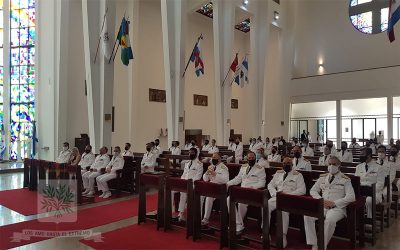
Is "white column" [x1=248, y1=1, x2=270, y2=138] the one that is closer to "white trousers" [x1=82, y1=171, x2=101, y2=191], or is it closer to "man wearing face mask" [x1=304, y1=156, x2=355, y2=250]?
"white trousers" [x1=82, y1=171, x2=101, y2=191]

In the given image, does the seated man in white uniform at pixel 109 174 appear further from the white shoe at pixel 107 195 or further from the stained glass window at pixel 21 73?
the stained glass window at pixel 21 73

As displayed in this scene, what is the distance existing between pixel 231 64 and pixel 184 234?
39.9ft

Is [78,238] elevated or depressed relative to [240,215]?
depressed

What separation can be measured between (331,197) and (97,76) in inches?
393

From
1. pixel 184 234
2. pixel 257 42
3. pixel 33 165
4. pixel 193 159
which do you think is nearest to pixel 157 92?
pixel 257 42

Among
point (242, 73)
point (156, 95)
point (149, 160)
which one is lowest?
point (149, 160)

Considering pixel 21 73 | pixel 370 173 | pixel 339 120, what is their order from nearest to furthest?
1. pixel 370 173
2. pixel 21 73
3. pixel 339 120

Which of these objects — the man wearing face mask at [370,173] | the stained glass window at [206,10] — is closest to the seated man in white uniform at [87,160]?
the man wearing face mask at [370,173]

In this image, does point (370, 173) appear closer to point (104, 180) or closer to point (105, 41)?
point (104, 180)

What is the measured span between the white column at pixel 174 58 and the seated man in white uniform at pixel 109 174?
5.52 metres

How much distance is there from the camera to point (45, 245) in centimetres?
509

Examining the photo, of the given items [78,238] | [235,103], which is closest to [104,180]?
[78,238]

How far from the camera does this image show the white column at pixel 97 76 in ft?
40.5

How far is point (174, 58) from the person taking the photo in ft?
47.8
